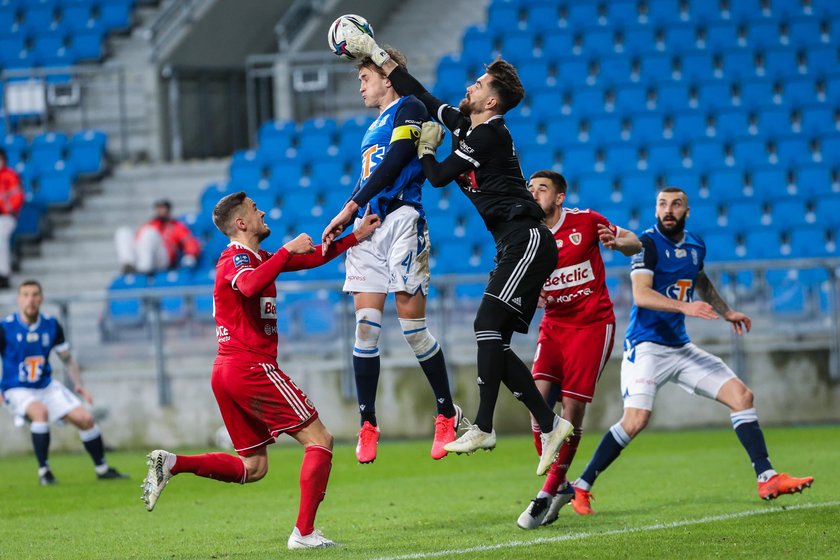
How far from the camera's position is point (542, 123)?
19391 mm

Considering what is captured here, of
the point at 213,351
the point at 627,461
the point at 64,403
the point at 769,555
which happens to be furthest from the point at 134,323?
the point at 769,555

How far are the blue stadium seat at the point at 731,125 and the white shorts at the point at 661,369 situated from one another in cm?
1027

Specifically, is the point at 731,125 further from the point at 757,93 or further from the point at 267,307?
the point at 267,307

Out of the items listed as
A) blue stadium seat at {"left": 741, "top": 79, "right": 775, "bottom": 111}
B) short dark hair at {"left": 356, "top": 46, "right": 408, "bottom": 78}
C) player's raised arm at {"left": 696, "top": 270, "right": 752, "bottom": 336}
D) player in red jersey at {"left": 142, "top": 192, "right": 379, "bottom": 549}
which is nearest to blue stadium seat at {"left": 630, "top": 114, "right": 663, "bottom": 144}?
blue stadium seat at {"left": 741, "top": 79, "right": 775, "bottom": 111}

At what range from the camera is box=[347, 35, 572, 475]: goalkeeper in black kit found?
24.6 feet

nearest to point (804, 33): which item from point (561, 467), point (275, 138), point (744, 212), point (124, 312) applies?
point (744, 212)

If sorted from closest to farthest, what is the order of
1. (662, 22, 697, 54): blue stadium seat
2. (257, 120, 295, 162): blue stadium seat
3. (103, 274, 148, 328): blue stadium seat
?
(103, 274, 148, 328): blue stadium seat, (662, 22, 697, 54): blue stadium seat, (257, 120, 295, 162): blue stadium seat

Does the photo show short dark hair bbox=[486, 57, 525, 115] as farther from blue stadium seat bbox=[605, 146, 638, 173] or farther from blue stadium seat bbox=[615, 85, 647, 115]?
blue stadium seat bbox=[615, 85, 647, 115]

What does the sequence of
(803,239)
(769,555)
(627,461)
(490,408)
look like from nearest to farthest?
(769,555) < (490,408) < (627,461) < (803,239)

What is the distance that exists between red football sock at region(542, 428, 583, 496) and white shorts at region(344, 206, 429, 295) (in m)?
1.49

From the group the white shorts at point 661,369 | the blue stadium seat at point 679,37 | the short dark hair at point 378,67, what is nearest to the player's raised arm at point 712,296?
the white shorts at point 661,369

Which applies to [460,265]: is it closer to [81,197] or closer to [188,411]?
[188,411]

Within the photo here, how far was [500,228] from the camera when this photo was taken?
760 cm

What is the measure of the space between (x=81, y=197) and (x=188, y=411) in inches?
260
